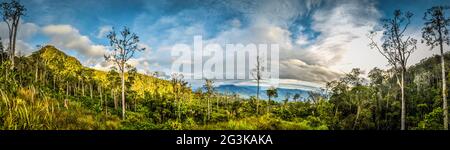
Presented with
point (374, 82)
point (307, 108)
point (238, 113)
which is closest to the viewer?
point (238, 113)

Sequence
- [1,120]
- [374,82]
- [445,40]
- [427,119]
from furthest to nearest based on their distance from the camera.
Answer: [374,82], [427,119], [445,40], [1,120]

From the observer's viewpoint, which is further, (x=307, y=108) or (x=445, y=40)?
(x=307, y=108)

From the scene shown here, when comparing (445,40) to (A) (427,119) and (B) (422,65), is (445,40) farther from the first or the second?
(B) (422,65)

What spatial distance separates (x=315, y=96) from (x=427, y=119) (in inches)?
1369

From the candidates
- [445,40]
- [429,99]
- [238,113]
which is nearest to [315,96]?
[429,99]
